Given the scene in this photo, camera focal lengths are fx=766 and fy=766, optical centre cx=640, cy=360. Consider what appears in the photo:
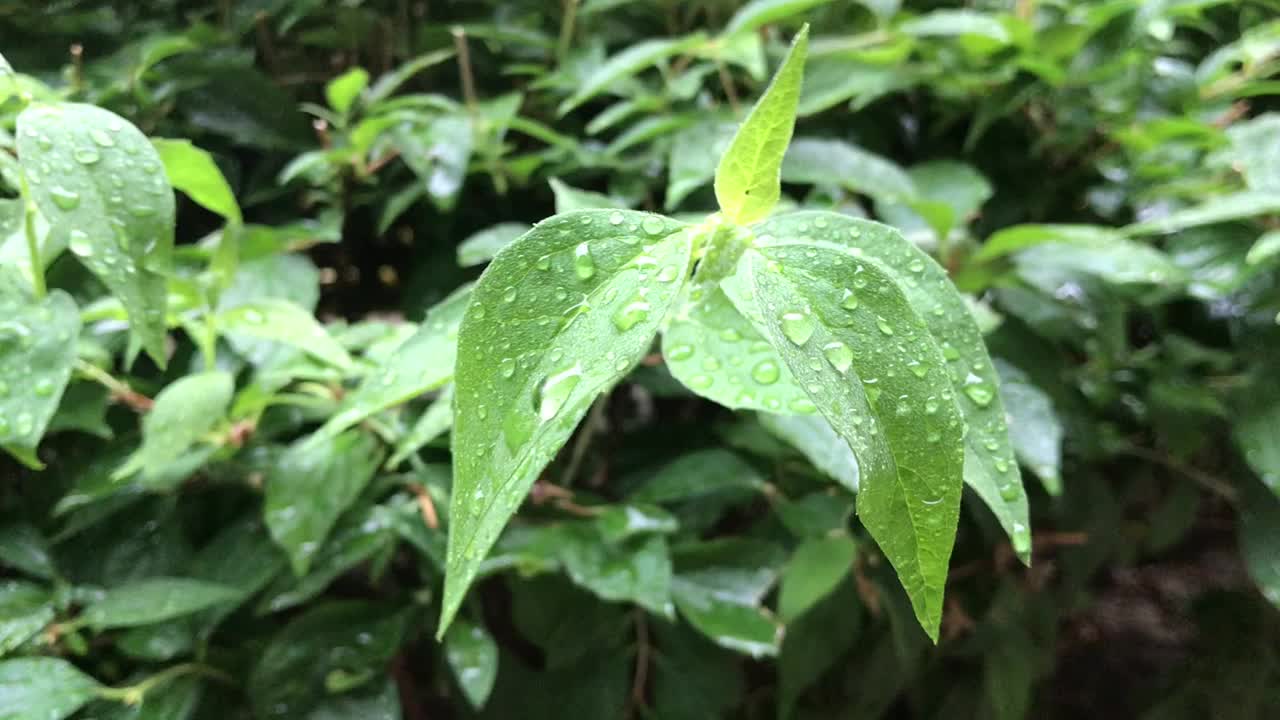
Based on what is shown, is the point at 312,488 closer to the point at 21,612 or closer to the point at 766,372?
the point at 21,612

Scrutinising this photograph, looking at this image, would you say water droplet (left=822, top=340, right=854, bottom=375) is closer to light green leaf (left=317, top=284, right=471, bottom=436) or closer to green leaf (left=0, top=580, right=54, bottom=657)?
light green leaf (left=317, top=284, right=471, bottom=436)

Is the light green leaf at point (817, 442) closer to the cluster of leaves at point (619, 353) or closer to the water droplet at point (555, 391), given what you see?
the cluster of leaves at point (619, 353)

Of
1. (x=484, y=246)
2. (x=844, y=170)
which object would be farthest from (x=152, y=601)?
(x=844, y=170)

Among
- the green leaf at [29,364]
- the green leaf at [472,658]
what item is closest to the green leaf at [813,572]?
the green leaf at [472,658]

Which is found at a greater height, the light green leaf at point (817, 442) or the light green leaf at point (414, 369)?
the light green leaf at point (414, 369)

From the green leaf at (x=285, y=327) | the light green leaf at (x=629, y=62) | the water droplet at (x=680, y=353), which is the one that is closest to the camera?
the water droplet at (x=680, y=353)

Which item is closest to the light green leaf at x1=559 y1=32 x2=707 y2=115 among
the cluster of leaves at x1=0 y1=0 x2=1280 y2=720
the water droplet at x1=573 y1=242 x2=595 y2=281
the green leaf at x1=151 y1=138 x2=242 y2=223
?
the cluster of leaves at x1=0 y1=0 x2=1280 y2=720

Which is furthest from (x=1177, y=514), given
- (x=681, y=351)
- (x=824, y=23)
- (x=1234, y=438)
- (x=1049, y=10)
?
(x=681, y=351)
